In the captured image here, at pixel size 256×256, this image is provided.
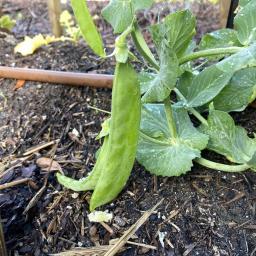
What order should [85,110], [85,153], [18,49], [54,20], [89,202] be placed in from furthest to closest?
[54,20]
[18,49]
[85,110]
[85,153]
[89,202]

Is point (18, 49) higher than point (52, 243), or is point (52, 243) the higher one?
point (18, 49)

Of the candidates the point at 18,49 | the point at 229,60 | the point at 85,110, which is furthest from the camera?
the point at 18,49

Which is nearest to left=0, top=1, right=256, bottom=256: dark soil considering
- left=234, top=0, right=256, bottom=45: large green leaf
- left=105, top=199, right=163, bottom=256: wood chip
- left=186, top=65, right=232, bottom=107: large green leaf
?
left=105, top=199, right=163, bottom=256: wood chip

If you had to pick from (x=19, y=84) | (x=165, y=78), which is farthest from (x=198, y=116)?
(x=19, y=84)

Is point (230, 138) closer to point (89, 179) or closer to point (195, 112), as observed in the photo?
point (195, 112)

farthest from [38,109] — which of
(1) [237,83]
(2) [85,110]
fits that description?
(1) [237,83]

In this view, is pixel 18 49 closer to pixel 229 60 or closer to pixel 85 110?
pixel 85 110

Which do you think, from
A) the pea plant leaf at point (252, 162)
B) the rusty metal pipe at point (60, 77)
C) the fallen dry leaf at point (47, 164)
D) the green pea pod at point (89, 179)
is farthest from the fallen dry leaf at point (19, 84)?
the pea plant leaf at point (252, 162)
